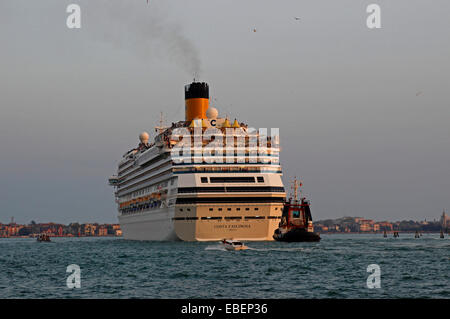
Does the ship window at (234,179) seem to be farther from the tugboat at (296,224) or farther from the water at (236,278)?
the water at (236,278)

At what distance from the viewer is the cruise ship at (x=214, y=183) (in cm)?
8456

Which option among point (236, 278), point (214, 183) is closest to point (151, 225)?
point (214, 183)

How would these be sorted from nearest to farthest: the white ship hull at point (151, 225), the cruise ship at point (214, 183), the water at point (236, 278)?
the water at point (236, 278)
the cruise ship at point (214, 183)
the white ship hull at point (151, 225)

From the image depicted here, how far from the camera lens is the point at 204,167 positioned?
8862 cm

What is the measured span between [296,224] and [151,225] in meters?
22.9

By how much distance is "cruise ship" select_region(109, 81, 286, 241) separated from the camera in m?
84.6

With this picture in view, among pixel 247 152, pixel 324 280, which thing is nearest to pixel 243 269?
pixel 324 280

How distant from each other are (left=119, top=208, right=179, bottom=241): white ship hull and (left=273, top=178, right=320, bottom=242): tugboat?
14.7 meters

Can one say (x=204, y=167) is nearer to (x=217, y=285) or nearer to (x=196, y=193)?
(x=196, y=193)

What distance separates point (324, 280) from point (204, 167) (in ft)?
157

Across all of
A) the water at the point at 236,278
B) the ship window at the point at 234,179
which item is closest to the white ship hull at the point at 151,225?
the ship window at the point at 234,179

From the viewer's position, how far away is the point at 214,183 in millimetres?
86625

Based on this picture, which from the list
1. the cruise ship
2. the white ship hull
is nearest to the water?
the cruise ship

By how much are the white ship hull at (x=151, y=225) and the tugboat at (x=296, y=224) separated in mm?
14717
